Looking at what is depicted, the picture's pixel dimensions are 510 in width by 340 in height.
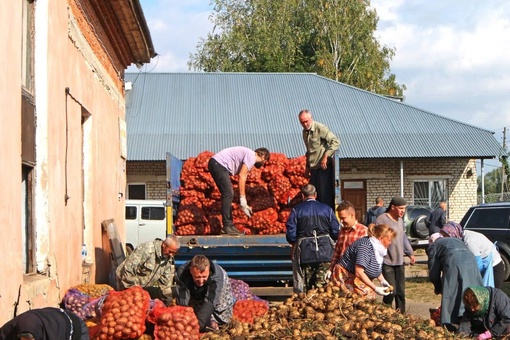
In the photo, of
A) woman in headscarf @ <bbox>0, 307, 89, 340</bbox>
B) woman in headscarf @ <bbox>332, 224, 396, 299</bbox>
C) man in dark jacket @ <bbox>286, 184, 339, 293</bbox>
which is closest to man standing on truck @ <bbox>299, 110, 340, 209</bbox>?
man in dark jacket @ <bbox>286, 184, 339, 293</bbox>

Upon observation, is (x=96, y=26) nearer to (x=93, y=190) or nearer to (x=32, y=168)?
(x=93, y=190)

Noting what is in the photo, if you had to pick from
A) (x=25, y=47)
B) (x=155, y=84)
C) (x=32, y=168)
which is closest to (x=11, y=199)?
(x=32, y=168)

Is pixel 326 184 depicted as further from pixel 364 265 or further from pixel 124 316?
pixel 124 316

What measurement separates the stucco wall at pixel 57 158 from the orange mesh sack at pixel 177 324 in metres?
1.24

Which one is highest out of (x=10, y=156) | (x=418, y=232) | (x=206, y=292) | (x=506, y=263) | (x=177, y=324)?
(x=10, y=156)

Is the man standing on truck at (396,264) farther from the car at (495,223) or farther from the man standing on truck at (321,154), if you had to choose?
the car at (495,223)

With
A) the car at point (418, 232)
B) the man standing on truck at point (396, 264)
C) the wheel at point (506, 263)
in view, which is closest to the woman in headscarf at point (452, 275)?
the man standing on truck at point (396, 264)

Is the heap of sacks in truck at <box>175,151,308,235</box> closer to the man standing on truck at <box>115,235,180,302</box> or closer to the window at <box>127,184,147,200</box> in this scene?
the man standing on truck at <box>115,235,180,302</box>

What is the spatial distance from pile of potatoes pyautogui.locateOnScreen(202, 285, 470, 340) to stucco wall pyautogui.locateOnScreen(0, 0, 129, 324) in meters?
1.96

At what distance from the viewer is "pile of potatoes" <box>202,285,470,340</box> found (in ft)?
23.1

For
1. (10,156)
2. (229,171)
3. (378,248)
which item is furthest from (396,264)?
(10,156)

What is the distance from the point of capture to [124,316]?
7.89 meters

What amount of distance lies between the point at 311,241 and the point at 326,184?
233cm

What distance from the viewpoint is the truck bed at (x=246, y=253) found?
37.0ft
